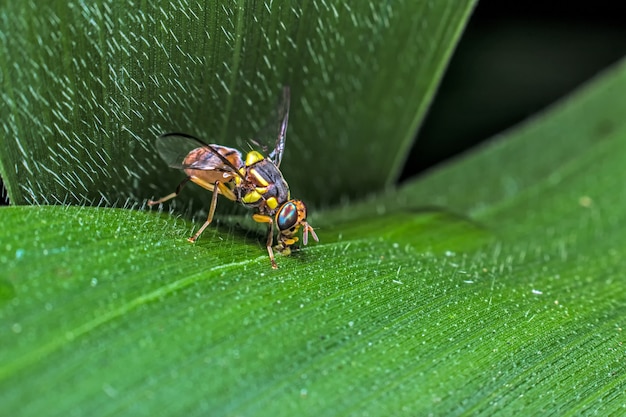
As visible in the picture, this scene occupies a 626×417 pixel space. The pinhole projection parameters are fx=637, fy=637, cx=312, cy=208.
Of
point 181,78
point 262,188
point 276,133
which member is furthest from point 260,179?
point 181,78

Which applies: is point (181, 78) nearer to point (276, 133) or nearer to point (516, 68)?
point (276, 133)

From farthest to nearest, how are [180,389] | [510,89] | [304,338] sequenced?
[510,89] → [304,338] → [180,389]

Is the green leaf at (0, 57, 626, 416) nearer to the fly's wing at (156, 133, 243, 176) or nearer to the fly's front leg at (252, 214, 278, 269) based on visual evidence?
the fly's front leg at (252, 214, 278, 269)

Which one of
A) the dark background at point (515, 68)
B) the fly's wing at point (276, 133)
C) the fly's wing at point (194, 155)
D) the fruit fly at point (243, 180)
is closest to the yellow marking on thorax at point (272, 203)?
the fruit fly at point (243, 180)

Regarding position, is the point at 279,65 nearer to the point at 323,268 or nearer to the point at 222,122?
the point at 222,122

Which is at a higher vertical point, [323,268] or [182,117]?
[182,117]

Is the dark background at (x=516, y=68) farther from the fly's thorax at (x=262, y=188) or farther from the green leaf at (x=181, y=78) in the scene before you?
the fly's thorax at (x=262, y=188)

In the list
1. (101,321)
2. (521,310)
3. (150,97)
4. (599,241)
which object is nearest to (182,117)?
(150,97)

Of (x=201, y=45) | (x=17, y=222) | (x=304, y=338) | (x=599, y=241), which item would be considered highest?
(x=201, y=45)
